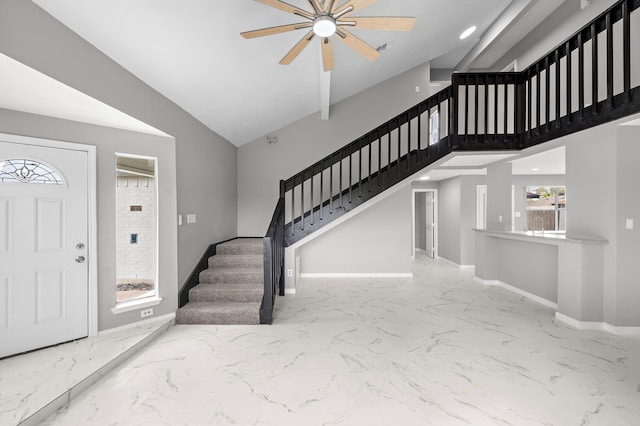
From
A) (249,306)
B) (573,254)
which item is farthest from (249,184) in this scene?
(573,254)

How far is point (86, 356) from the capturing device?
259 centimetres

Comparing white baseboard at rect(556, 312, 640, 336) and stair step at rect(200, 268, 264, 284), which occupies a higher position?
stair step at rect(200, 268, 264, 284)

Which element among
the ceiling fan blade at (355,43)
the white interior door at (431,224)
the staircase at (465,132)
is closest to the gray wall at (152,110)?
the staircase at (465,132)

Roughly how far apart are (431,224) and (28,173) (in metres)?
8.50

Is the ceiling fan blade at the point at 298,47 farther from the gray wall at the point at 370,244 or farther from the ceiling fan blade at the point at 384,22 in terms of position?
the gray wall at the point at 370,244

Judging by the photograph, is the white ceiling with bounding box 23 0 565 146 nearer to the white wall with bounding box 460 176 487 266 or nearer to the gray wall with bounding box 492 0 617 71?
the gray wall with bounding box 492 0 617 71

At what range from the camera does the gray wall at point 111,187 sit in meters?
2.79

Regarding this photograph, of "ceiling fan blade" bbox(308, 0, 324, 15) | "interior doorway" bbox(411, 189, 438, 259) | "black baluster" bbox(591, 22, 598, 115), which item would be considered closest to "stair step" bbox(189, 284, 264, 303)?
"ceiling fan blade" bbox(308, 0, 324, 15)

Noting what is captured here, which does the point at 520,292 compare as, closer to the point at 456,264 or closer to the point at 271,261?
the point at 456,264

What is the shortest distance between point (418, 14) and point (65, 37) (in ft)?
14.0

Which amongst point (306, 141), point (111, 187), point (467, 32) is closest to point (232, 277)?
point (111, 187)

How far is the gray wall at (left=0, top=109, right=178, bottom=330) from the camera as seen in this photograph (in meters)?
2.79

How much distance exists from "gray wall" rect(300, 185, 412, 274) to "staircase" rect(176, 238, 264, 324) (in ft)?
5.46

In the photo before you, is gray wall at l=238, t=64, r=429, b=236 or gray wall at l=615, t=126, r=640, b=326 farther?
gray wall at l=238, t=64, r=429, b=236
